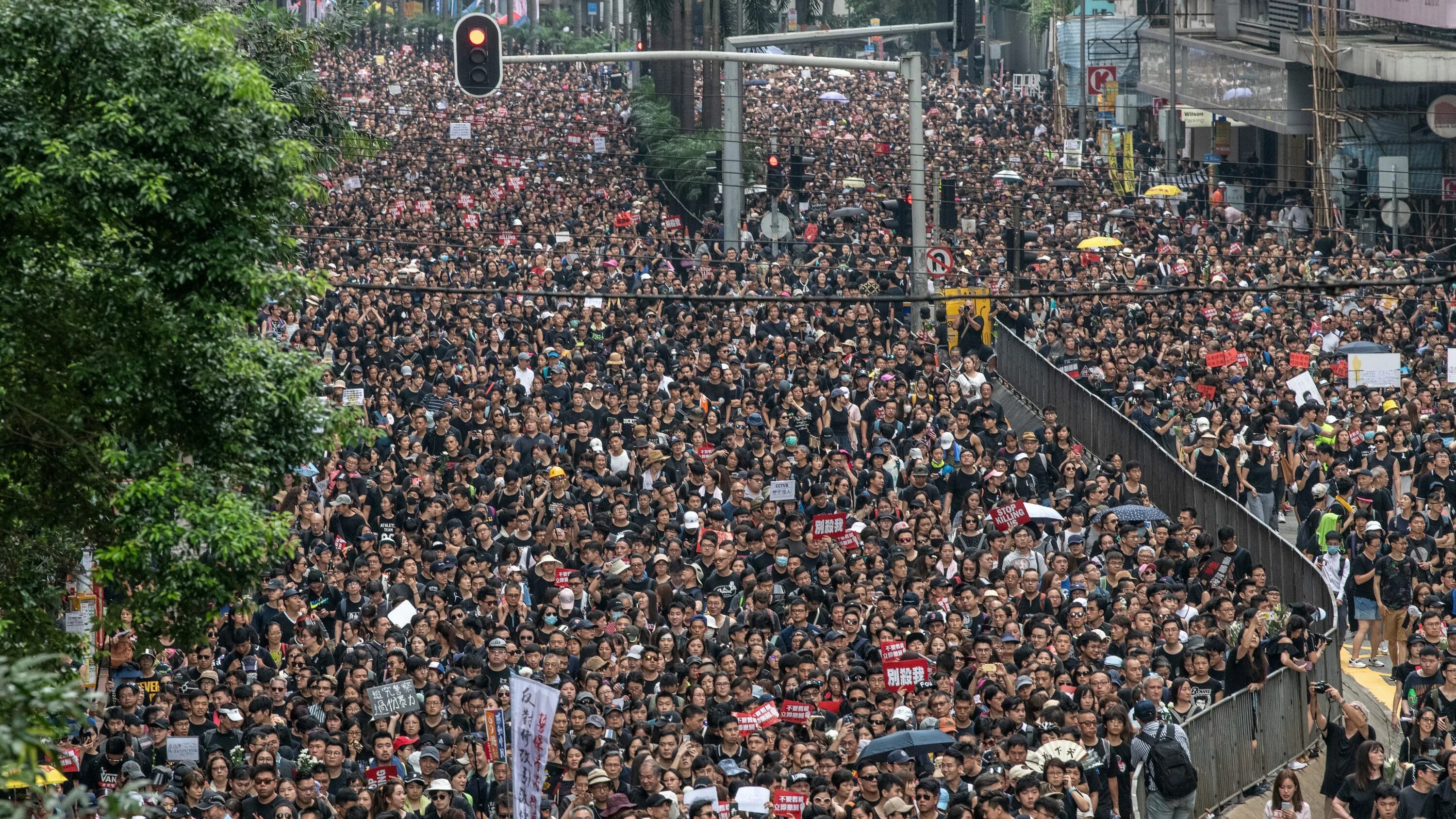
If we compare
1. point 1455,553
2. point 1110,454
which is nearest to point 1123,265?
point 1110,454

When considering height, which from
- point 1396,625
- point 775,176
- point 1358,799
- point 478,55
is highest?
point 478,55

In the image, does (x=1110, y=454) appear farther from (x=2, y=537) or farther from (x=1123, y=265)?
(x=2, y=537)

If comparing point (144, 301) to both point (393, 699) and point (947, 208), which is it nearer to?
point (393, 699)

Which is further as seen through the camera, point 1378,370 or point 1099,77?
point 1099,77

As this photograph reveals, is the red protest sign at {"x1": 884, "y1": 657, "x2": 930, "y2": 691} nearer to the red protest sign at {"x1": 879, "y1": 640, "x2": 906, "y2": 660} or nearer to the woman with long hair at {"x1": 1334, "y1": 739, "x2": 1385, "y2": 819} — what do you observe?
the red protest sign at {"x1": 879, "y1": 640, "x2": 906, "y2": 660}

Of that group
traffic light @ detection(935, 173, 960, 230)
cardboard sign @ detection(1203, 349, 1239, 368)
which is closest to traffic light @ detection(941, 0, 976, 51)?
traffic light @ detection(935, 173, 960, 230)

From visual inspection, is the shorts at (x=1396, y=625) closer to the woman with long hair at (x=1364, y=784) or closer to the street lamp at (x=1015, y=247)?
the woman with long hair at (x=1364, y=784)

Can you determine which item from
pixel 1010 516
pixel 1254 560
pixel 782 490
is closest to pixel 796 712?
pixel 1010 516
